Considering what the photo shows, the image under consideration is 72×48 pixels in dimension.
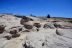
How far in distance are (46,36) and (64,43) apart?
152 centimetres

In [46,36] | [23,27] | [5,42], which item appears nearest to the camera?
[46,36]

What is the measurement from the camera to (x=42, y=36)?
8.01 m

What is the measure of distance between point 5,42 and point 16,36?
114 centimetres

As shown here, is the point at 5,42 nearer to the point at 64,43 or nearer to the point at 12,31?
the point at 12,31

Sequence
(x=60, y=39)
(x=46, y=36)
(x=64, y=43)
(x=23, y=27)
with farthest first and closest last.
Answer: (x=23, y=27)
(x=46, y=36)
(x=60, y=39)
(x=64, y=43)

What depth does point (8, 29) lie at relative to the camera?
9.73m

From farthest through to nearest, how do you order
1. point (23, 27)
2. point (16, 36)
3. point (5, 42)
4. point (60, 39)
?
1. point (23, 27)
2. point (16, 36)
3. point (5, 42)
4. point (60, 39)

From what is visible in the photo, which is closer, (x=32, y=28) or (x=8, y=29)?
(x=8, y=29)

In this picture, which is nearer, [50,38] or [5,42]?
[50,38]

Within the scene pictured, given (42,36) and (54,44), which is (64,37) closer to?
(54,44)

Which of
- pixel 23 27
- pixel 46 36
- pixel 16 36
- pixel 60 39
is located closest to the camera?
pixel 60 39

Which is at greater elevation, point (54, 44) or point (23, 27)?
point (23, 27)

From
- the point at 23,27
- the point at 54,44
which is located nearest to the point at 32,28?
the point at 23,27

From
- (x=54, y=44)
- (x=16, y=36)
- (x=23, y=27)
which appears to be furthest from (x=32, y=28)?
(x=54, y=44)
